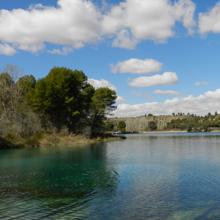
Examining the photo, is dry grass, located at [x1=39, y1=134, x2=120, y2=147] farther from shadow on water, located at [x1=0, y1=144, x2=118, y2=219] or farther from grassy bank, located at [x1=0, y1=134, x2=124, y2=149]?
shadow on water, located at [x1=0, y1=144, x2=118, y2=219]

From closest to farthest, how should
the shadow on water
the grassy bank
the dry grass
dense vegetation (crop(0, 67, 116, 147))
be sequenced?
the shadow on water < the grassy bank < the dry grass < dense vegetation (crop(0, 67, 116, 147))

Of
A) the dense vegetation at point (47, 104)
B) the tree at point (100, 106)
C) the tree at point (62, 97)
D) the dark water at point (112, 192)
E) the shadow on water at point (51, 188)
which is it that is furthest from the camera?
the tree at point (100, 106)

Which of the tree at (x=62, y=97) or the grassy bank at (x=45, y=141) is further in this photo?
the tree at (x=62, y=97)

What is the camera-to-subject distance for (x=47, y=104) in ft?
239

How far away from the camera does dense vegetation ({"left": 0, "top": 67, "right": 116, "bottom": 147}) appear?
6831cm

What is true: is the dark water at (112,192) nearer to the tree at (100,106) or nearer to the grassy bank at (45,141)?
the grassy bank at (45,141)

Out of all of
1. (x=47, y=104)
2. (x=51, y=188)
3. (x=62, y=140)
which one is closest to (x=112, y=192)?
(x=51, y=188)

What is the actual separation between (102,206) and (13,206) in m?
4.22

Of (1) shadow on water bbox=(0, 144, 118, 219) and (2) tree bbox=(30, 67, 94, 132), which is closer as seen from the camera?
(1) shadow on water bbox=(0, 144, 118, 219)

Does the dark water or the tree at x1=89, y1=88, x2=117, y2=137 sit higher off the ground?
the tree at x1=89, y1=88, x2=117, y2=137

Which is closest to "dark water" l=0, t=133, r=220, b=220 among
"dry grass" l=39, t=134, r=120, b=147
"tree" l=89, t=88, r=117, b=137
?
"dry grass" l=39, t=134, r=120, b=147

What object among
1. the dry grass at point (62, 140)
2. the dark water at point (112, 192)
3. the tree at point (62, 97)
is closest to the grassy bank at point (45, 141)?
the dry grass at point (62, 140)

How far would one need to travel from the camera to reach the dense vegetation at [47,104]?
68312 millimetres

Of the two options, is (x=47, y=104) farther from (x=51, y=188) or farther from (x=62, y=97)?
(x=51, y=188)
